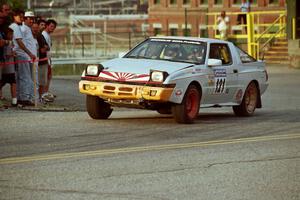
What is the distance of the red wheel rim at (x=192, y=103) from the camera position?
1761 centimetres

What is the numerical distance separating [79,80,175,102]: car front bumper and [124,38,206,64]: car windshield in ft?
4.63

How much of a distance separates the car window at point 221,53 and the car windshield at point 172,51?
32cm

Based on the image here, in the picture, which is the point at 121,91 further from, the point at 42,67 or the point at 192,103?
the point at 42,67

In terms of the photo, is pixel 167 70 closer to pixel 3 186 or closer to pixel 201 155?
pixel 201 155

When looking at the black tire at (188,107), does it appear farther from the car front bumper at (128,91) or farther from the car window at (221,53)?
the car window at (221,53)

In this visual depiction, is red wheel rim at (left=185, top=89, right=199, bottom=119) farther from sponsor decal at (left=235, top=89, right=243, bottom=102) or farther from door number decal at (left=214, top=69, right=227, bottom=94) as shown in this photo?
sponsor decal at (left=235, top=89, right=243, bottom=102)

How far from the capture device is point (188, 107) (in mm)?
17609

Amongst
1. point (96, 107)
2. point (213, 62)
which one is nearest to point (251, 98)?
point (213, 62)

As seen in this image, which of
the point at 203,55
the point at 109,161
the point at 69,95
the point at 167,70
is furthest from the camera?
the point at 69,95

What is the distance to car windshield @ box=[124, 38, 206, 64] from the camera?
18.3 m

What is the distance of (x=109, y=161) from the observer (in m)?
12.5

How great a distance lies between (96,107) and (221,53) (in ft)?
9.59

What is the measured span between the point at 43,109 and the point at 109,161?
294 inches

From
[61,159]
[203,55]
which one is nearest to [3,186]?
[61,159]
